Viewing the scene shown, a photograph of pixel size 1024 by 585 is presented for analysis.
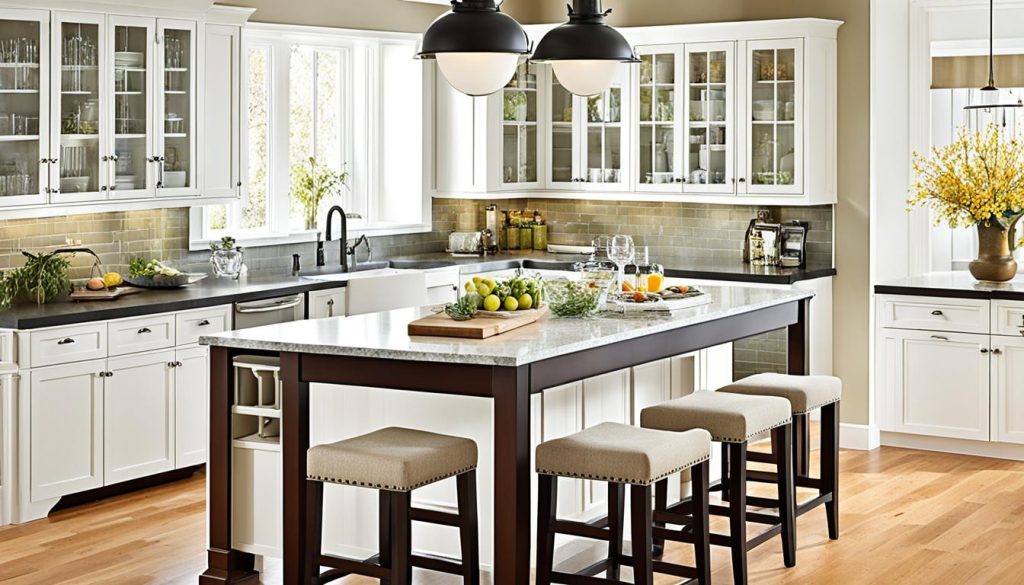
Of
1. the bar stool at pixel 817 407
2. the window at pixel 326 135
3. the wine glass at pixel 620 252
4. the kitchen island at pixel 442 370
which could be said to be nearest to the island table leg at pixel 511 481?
the kitchen island at pixel 442 370

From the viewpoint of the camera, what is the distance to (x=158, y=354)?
6.51 m

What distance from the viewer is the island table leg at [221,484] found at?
504 centimetres

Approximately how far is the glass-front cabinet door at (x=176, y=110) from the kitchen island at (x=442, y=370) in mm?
2004

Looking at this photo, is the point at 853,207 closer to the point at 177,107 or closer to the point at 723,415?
the point at 723,415

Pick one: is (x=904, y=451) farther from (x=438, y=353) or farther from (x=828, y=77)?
(x=438, y=353)

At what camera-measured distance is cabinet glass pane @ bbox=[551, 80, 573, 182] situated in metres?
8.85

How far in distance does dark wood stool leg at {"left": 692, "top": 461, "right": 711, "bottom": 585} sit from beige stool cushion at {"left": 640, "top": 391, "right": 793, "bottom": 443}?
1.06 ft

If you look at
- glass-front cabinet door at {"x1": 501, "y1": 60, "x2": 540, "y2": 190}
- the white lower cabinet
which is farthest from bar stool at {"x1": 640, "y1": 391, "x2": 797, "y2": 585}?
glass-front cabinet door at {"x1": 501, "y1": 60, "x2": 540, "y2": 190}

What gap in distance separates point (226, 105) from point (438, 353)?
10.9 feet

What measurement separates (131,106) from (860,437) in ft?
14.2

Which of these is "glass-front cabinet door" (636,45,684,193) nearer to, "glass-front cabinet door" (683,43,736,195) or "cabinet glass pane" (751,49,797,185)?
"glass-front cabinet door" (683,43,736,195)

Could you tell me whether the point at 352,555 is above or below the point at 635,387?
below

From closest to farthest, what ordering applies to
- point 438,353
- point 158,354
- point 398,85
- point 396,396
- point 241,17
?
point 438,353, point 396,396, point 158,354, point 241,17, point 398,85

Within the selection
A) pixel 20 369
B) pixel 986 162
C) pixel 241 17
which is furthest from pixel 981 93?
pixel 20 369
